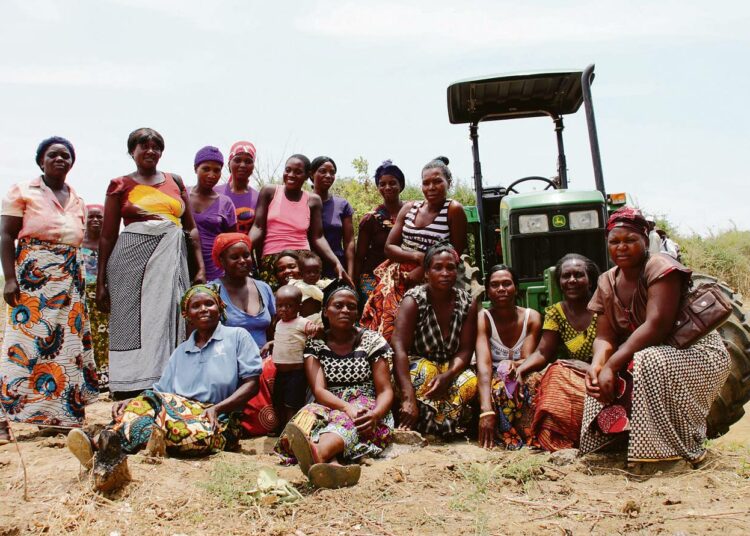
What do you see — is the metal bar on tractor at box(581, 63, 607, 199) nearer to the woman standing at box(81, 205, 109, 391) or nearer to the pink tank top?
the pink tank top

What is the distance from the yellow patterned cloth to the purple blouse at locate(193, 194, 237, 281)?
2553mm

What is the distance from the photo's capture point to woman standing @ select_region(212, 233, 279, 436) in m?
4.78

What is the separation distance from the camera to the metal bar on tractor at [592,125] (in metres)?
5.96

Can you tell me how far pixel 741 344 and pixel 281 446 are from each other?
117 inches

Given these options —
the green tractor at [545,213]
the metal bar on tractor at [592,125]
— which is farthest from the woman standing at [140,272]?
the metal bar on tractor at [592,125]

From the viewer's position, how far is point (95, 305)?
6164mm

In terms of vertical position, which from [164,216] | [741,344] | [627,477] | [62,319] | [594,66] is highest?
[594,66]

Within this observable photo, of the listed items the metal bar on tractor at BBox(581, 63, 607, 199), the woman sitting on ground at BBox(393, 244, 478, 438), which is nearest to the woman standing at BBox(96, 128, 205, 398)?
the woman sitting on ground at BBox(393, 244, 478, 438)

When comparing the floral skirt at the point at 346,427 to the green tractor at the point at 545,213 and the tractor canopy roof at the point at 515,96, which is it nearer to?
the green tractor at the point at 545,213

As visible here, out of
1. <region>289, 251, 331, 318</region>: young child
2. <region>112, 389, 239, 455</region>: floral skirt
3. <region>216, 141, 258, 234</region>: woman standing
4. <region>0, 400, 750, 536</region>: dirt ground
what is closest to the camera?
<region>0, 400, 750, 536</region>: dirt ground

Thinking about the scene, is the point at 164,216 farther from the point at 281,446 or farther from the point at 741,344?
the point at 741,344

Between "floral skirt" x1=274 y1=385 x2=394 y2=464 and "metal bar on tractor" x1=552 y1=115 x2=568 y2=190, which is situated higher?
"metal bar on tractor" x1=552 y1=115 x2=568 y2=190

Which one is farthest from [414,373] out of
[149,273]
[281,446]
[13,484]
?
[13,484]

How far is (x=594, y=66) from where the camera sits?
598 cm
